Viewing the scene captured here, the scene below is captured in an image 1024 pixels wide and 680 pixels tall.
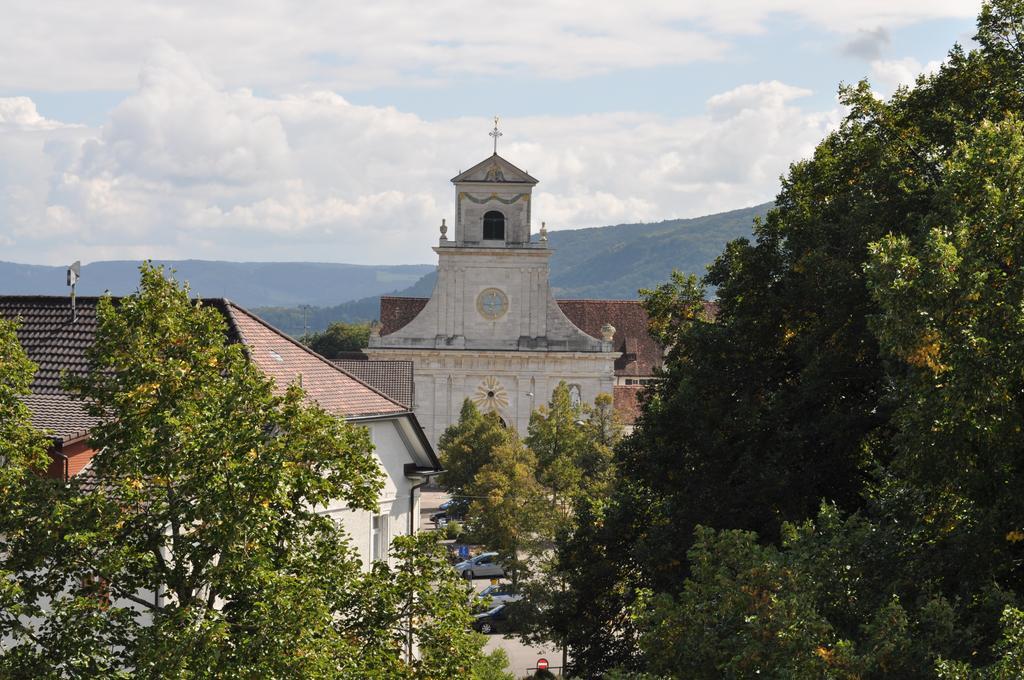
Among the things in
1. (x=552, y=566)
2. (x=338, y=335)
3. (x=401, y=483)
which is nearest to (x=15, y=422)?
(x=401, y=483)

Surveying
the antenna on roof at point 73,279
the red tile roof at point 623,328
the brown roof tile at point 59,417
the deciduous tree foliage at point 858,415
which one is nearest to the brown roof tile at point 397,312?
the red tile roof at point 623,328

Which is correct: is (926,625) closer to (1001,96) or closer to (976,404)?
(976,404)

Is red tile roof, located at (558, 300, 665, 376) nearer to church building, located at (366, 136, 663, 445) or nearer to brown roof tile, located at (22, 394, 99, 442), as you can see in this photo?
church building, located at (366, 136, 663, 445)

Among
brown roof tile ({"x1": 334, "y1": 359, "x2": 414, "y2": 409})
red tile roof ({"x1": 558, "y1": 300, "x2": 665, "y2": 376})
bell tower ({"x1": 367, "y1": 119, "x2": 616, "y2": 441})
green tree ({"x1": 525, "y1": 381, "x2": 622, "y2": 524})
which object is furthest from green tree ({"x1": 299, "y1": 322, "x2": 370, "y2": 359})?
brown roof tile ({"x1": 334, "y1": 359, "x2": 414, "y2": 409})

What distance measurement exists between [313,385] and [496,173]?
71164mm

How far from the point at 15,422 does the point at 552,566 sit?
78.2 feet

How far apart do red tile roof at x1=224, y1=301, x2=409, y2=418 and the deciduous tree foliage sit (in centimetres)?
554

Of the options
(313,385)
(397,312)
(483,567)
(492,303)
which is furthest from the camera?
(397,312)

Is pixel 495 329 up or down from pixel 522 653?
up

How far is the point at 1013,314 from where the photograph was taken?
14.0 metres

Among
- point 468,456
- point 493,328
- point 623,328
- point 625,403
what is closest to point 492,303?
point 493,328

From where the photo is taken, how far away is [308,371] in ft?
79.0

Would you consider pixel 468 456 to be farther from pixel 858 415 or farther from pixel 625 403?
pixel 858 415

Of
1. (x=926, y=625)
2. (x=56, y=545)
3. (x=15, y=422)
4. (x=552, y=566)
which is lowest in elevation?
(x=552, y=566)
